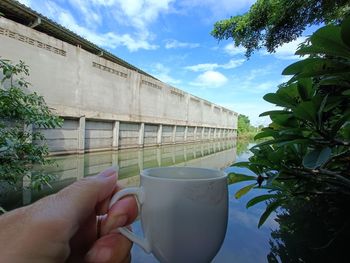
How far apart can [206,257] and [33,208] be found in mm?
283

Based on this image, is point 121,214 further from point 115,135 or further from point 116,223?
point 115,135

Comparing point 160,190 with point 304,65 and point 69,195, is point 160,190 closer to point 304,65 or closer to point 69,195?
point 69,195

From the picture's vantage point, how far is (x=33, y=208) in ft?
1.26

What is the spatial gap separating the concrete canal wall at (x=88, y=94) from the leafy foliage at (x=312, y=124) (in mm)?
4555

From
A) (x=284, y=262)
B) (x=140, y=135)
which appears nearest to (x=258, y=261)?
(x=284, y=262)

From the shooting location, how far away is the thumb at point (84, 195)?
40cm

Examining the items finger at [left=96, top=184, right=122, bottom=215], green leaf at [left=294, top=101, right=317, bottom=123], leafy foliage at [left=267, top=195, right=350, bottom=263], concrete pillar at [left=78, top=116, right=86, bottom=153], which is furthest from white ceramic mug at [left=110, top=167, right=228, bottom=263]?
concrete pillar at [left=78, top=116, right=86, bottom=153]

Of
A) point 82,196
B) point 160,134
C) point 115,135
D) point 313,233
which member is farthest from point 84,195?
point 160,134

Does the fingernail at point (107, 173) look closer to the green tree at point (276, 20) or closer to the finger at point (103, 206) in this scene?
the finger at point (103, 206)

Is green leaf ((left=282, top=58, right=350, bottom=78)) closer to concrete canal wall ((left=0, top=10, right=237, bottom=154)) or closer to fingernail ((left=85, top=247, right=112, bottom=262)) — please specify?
fingernail ((left=85, top=247, right=112, bottom=262))

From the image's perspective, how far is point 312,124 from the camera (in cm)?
52

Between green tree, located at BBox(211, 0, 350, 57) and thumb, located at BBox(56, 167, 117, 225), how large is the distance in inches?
76.3

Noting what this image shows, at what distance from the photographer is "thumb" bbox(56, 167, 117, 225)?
0.40 meters

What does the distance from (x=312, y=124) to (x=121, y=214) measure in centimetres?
42
